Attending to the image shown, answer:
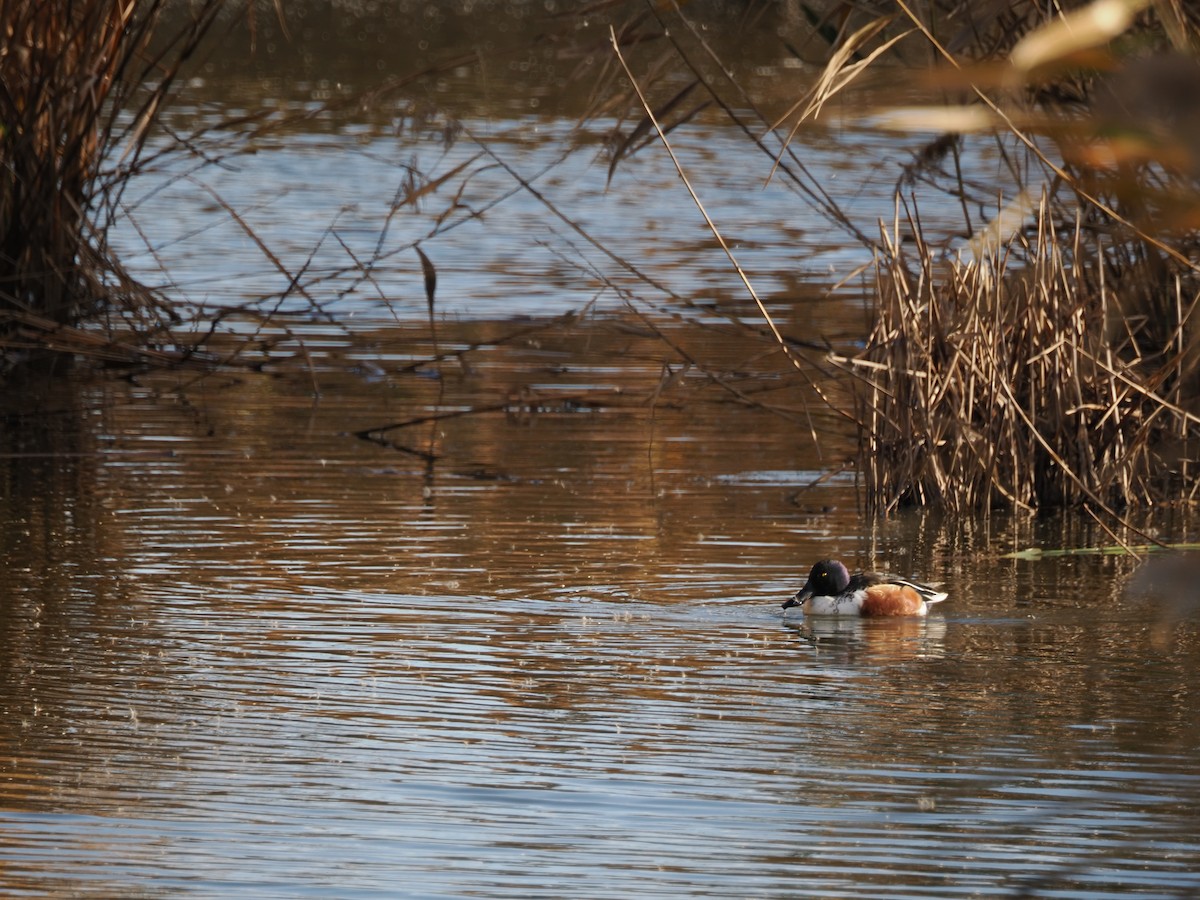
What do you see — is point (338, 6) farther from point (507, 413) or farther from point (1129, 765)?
point (1129, 765)

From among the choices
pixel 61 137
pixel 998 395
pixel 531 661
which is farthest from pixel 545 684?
pixel 61 137

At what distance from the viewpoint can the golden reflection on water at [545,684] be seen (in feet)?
11.9

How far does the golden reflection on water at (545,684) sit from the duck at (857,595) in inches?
3.1

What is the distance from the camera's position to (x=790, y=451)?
29.0ft

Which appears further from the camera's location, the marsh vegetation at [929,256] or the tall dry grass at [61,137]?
the tall dry grass at [61,137]

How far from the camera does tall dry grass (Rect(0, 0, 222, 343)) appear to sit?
30.7 feet

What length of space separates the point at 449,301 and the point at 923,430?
602 centimetres

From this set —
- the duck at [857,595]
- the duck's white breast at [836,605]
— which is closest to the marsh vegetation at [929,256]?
the duck at [857,595]

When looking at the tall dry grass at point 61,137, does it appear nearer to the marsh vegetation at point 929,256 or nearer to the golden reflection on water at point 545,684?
the marsh vegetation at point 929,256

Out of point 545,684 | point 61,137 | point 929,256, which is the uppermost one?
point 61,137

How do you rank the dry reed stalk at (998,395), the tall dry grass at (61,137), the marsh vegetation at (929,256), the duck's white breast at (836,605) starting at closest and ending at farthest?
1. the marsh vegetation at (929,256)
2. the duck's white breast at (836,605)
3. the dry reed stalk at (998,395)
4. the tall dry grass at (61,137)

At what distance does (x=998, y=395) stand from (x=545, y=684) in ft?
9.26

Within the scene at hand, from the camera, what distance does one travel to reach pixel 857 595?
5828 mm

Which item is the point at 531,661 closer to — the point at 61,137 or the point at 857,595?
the point at 857,595
